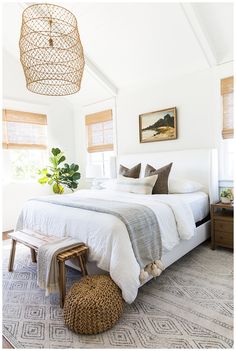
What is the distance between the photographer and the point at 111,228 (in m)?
1.92

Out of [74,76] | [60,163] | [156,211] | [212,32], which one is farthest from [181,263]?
[60,163]

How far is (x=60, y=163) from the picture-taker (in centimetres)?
526

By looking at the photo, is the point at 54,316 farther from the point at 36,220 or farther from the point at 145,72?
the point at 145,72

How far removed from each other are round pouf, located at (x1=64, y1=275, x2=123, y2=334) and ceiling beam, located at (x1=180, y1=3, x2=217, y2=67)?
303 centimetres

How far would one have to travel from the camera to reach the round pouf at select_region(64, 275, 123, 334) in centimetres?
161

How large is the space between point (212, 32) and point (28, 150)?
372cm

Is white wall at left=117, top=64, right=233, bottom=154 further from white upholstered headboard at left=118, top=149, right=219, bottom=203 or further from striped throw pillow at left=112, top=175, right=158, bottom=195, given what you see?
striped throw pillow at left=112, top=175, right=158, bottom=195

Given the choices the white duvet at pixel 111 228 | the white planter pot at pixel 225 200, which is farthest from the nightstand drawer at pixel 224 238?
the white duvet at pixel 111 228

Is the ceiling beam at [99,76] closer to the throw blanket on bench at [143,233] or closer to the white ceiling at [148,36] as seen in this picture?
the white ceiling at [148,36]

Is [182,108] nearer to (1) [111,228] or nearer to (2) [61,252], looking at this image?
(1) [111,228]

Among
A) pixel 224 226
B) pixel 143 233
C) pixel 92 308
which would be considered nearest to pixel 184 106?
pixel 224 226

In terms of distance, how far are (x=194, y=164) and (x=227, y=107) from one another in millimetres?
897

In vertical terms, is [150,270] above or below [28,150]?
below

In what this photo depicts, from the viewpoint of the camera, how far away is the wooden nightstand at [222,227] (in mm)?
2893
